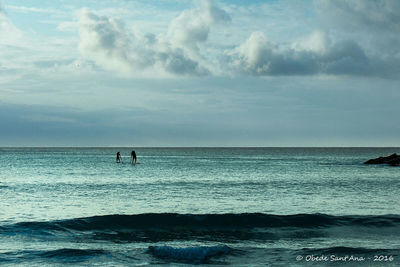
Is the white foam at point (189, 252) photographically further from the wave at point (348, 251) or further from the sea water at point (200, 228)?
the wave at point (348, 251)

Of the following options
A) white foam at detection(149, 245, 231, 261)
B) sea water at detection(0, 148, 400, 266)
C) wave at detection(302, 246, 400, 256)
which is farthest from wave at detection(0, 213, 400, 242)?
wave at detection(302, 246, 400, 256)

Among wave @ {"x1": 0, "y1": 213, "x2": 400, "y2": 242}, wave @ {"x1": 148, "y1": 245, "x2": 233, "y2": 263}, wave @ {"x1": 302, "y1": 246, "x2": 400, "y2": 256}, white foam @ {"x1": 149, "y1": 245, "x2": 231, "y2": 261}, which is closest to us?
wave @ {"x1": 148, "y1": 245, "x2": 233, "y2": 263}

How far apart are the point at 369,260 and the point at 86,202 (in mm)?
18832

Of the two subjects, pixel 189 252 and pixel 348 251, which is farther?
pixel 348 251

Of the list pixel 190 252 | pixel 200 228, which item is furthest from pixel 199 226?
pixel 190 252

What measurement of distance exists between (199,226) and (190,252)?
5.70m

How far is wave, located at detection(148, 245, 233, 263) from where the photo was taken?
14078 millimetres

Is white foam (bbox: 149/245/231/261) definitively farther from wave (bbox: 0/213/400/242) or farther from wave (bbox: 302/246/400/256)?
wave (bbox: 302/246/400/256)

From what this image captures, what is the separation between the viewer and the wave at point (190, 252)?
1408 centimetres

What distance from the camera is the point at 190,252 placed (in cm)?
1450

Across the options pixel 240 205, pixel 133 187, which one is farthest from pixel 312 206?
pixel 133 187

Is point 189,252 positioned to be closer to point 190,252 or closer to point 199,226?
point 190,252

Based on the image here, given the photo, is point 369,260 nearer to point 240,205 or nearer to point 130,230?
point 130,230

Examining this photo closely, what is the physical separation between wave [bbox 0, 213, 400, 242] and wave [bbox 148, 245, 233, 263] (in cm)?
268
